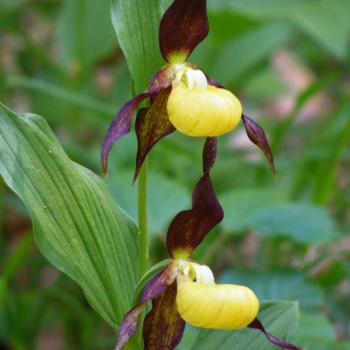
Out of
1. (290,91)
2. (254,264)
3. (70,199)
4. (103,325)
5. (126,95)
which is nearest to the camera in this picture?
(70,199)

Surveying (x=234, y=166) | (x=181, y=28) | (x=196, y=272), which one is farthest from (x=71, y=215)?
(x=234, y=166)

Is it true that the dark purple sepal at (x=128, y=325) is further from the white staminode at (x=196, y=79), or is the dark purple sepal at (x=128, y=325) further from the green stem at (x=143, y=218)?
the white staminode at (x=196, y=79)

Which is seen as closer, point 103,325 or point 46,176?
point 46,176

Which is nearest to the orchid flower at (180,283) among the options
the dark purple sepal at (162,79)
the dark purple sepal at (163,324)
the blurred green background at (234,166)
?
the dark purple sepal at (163,324)

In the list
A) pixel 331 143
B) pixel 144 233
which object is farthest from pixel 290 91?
pixel 144 233

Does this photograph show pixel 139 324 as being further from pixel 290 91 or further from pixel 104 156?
pixel 290 91

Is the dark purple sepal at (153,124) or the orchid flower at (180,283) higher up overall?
the dark purple sepal at (153,124)

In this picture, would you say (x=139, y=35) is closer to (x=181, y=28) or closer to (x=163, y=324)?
(x=181, y=28)

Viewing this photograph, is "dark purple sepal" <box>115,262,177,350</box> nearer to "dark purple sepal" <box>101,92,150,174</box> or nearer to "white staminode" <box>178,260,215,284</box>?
"white staminode" <box>178,260,215,284</box>
